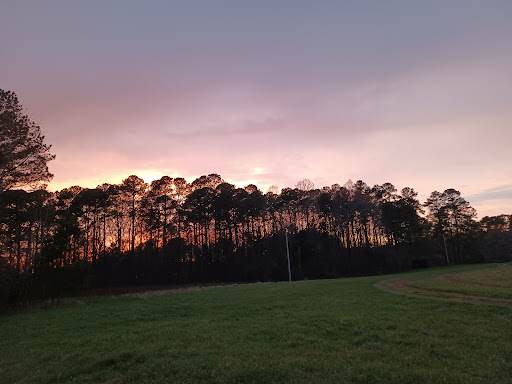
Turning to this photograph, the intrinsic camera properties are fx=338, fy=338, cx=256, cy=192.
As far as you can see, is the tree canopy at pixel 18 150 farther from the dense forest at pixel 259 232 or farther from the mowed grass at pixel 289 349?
the dense forest at pixel 259 232

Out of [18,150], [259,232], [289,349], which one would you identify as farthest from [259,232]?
[289,349]

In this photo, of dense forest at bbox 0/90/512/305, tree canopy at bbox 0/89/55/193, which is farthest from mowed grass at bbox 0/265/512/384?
dense forest at bbox 0/90/512/305

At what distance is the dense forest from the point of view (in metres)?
76.9

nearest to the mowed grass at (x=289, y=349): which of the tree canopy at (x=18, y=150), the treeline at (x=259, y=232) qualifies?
the tree canopy at (x=18, y=150)

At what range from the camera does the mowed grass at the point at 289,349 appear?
7.62 metres

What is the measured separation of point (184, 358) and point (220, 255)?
7530cm

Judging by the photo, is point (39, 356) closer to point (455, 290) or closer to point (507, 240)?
point (455, 290)

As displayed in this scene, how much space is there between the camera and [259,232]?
8806cm

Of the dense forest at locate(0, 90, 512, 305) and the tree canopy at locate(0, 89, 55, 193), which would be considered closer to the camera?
the tree canopy at locate(0, 89, 55, 193)

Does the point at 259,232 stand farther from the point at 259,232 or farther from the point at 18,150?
the point at 18,150

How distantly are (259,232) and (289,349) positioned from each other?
78.5m

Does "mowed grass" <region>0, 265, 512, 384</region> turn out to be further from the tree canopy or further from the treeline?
the treeline

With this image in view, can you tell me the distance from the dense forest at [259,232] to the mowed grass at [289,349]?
52877mm

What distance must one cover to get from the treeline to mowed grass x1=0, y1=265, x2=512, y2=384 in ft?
193
